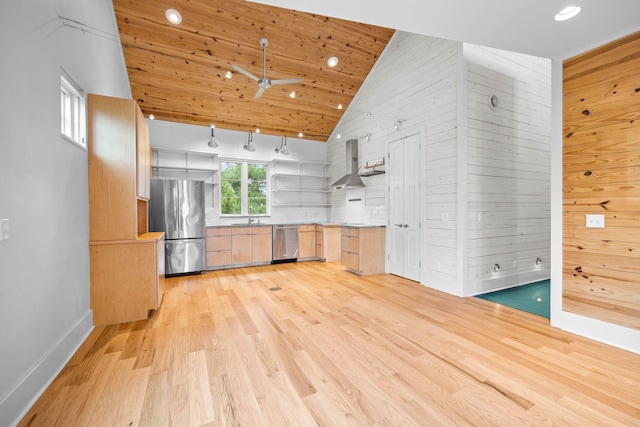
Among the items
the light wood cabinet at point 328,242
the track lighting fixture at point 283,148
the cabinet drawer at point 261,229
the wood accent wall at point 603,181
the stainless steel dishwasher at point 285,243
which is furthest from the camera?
the track lighting fixture at point 283,148

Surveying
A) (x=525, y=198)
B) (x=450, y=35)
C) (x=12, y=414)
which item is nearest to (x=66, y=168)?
(x=12, y=414)

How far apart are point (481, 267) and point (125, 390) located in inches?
166

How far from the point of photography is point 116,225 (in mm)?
2939

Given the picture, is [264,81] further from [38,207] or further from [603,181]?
[603,181]

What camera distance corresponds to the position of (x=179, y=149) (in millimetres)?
5762

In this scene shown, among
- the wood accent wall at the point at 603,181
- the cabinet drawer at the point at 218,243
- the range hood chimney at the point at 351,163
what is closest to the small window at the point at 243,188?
the cabinet drawer at the point at 218,243

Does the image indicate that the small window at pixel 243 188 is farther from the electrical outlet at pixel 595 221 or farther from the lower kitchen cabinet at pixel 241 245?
the electrical outlet at pixel 595 221

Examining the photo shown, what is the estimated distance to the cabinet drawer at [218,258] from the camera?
554cm

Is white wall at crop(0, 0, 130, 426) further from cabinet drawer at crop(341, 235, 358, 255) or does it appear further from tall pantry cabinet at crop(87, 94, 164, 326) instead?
cabinet drawer at crop(341, 235, 358, 255)

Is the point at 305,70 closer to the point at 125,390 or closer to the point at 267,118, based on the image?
the point at 267,118

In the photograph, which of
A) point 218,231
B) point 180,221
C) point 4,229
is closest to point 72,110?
point 4,229

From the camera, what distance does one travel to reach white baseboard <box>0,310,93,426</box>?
1482 mm

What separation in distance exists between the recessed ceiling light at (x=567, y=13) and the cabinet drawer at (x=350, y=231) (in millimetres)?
3598

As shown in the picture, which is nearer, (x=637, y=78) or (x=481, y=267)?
(x=637, y=78)
